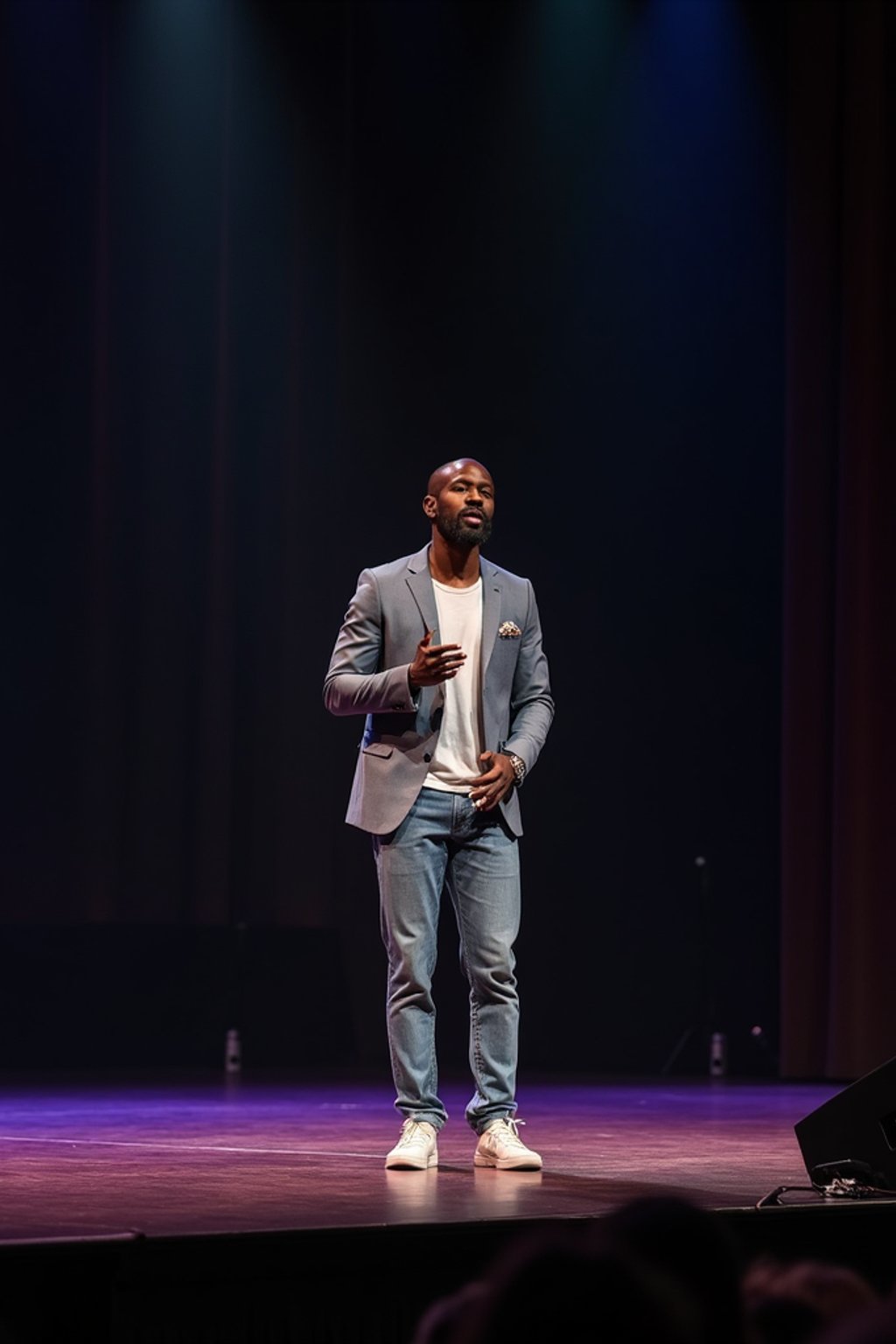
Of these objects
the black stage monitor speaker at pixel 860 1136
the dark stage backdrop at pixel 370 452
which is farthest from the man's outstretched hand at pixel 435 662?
the dark stage backdrop at pixel 370 452

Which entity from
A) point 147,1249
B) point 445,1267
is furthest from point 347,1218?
point 147,1249

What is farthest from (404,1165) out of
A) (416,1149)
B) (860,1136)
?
(860,1136)

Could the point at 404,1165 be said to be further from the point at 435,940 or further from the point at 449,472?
the point at 449,472

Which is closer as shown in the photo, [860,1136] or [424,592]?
[860,1136]

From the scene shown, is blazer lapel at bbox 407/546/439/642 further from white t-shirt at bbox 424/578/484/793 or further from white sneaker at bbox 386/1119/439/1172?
white sneaker at bbox 386/1119/439/1172

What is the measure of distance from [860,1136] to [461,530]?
4.63 feet

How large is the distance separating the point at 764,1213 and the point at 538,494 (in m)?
5.02

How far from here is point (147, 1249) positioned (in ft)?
8.50

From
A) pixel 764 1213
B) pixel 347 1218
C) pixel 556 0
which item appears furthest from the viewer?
pixel 556 0

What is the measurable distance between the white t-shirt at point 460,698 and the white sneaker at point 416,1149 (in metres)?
0.67

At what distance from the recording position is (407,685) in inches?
145

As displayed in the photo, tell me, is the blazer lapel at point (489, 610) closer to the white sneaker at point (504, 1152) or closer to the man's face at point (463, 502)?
the man's face at point (463, 502)

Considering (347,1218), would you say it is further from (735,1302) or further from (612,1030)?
(612,1030)

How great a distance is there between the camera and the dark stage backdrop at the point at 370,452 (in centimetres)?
727
